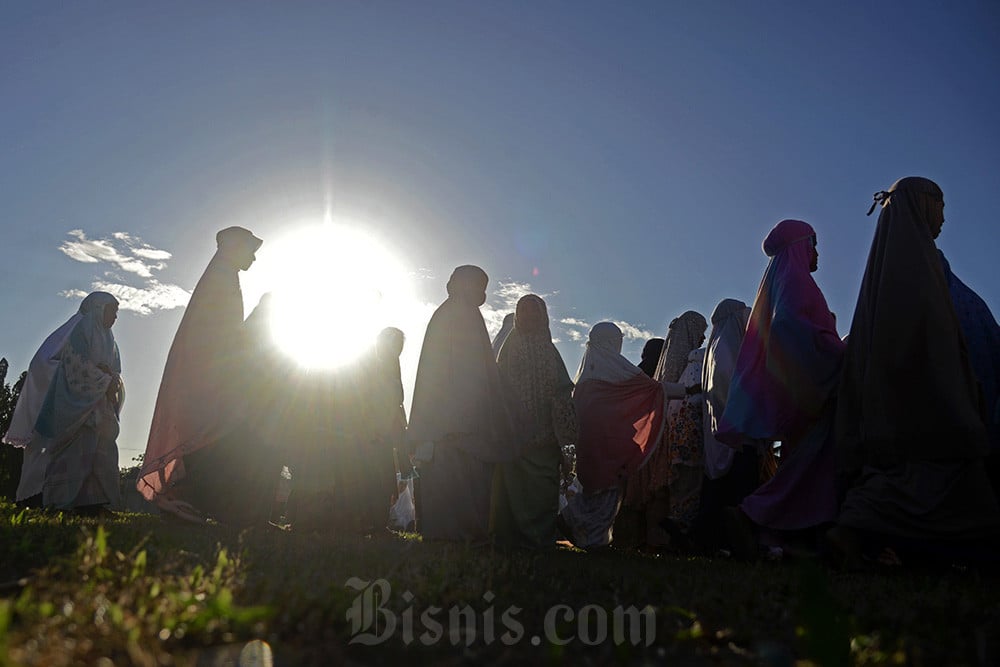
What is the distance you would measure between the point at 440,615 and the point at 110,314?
25.9 ft

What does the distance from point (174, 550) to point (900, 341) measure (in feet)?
13.0

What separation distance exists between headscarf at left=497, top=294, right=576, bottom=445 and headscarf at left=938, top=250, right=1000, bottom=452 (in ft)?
9.11

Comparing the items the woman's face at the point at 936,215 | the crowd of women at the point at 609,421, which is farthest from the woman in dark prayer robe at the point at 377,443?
the woman's face at the point at 936,215

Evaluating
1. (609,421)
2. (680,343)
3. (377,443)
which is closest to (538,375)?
(609,421)

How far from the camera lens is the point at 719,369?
21.3 ft

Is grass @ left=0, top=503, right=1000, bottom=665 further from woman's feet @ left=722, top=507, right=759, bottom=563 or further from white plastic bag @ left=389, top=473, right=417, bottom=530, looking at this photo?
white plastic bag @ left=389, top=473, right=417, bottom=530

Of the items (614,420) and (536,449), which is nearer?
(536,449)

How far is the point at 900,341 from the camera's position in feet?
13.8

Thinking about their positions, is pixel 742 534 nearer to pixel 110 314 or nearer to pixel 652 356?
pixel 652 356

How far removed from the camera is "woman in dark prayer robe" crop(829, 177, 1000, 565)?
3.82 meters

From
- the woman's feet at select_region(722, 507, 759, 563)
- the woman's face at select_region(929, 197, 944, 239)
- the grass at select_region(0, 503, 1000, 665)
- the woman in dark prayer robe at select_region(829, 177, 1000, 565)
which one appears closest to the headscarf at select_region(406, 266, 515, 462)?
the woman's feet at select_region(722, 507, 759, 563)

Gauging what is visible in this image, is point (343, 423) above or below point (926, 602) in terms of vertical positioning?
above

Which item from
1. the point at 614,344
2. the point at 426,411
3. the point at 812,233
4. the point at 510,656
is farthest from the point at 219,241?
the point at 510,656

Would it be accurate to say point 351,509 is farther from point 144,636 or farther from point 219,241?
point 144,636
